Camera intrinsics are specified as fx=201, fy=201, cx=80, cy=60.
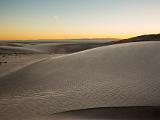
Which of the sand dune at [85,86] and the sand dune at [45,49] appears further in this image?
the sand dune at [45,49]

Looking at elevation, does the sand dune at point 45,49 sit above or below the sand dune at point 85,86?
above

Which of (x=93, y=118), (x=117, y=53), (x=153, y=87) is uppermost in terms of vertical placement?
(x=117, y=53)

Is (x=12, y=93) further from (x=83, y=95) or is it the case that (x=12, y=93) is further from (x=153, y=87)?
(x=153, y=87)

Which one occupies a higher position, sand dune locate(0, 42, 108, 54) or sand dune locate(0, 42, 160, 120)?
sand dune locate(0, 42, 108, 54)

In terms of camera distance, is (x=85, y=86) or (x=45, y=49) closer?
(x=85, y=86)

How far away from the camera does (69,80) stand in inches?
297

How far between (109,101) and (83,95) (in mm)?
870

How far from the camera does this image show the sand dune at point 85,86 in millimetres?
5164

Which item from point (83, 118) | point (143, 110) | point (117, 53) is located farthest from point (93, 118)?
point (117, 53)

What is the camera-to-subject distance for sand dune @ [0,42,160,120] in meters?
5.16

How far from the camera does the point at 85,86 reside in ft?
21.6

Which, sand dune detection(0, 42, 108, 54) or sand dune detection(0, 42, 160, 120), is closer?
sand dune detection(0, 42, 160, 120)

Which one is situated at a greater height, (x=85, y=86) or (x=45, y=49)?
(x=45, y=49)

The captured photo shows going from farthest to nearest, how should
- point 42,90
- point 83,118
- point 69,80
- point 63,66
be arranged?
point 63,66 → point 69,80 → point 42,90 → point 83,118
